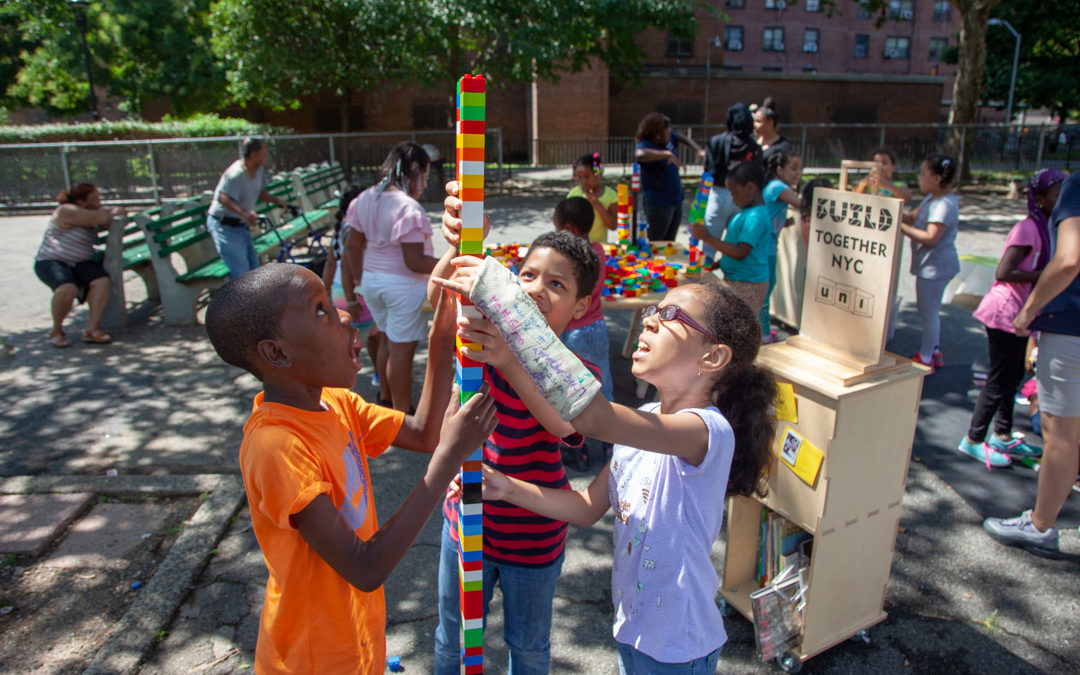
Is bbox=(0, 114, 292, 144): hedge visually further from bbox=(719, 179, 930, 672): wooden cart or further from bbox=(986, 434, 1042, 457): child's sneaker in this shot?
bbox=(719, 179, 930, 672): wooden cart

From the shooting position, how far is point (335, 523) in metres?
1.61

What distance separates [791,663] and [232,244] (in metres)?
6.67

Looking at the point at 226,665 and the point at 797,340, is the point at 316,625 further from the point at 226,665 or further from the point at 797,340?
the point at 797,340

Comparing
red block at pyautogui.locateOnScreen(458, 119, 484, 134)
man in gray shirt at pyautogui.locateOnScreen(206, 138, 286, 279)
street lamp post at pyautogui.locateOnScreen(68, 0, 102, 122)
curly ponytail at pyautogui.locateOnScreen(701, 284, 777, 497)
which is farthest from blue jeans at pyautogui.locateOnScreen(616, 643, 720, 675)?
street lamp post at pyautogui.locateOnScreen(68, 0, 102, 122)

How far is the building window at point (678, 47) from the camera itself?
35.5 metres

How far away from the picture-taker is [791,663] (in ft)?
9.73

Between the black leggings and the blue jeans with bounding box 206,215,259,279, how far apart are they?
21.9 ft

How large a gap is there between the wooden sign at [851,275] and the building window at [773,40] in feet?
142

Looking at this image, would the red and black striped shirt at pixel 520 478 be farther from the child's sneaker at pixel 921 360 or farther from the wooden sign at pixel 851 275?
the child's sneaker at pixel 921 360

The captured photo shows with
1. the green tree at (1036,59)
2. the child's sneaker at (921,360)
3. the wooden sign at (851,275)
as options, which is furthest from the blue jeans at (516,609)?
the green tree at (1036,59)

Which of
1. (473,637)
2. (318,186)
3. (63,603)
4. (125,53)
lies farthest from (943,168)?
(125,53)

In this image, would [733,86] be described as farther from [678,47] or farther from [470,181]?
[470,181]

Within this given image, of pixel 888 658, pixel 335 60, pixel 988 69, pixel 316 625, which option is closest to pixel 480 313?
pixel 316 625

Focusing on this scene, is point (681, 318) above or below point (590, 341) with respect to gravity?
above
